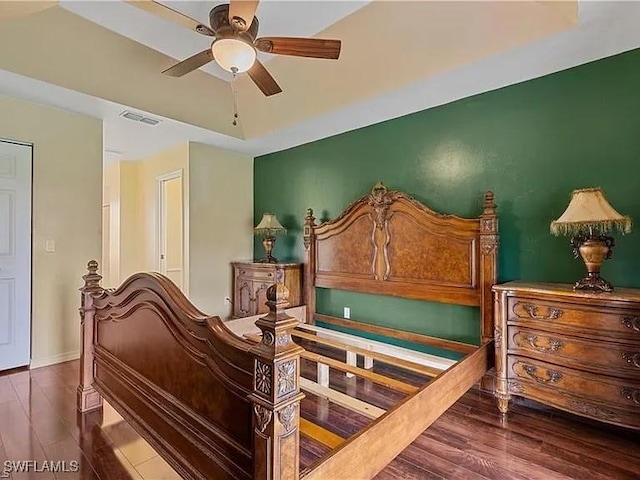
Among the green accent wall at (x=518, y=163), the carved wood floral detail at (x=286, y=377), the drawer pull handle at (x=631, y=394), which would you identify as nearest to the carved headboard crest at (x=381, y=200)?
the green accent wall at (x=518, y=163)

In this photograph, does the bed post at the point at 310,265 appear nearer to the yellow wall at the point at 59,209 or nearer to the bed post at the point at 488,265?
the bed post at the point at 488,265

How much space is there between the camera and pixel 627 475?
6.11ft

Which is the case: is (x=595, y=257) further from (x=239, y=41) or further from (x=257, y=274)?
(x=257, y=274)

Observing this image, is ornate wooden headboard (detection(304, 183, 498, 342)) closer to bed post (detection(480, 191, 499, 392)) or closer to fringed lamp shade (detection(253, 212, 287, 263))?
bed post (detection(480, 191, 499, 392))

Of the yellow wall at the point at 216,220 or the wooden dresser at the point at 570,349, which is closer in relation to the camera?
the wooden dresser at the point at 570,349

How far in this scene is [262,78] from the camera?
107 inches

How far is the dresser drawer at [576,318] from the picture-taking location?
2.05 metres

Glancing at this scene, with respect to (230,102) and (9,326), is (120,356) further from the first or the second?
(230,102)

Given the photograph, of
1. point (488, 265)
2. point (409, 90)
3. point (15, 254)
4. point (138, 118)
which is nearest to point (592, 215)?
point (488, 265)

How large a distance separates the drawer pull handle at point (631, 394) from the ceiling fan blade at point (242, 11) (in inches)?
122

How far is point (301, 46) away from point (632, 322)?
2.64 m

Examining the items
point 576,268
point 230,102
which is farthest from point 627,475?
point 230,102

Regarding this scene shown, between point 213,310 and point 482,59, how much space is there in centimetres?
419

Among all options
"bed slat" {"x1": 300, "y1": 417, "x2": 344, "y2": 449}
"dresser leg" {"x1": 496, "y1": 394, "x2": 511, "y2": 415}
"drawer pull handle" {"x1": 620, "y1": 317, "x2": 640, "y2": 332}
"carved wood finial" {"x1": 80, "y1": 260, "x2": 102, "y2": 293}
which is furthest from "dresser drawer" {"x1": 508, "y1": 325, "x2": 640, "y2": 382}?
"carved wood finial" {"x1": 80, "y1": 260, "x2": 102, "y2": 293}
